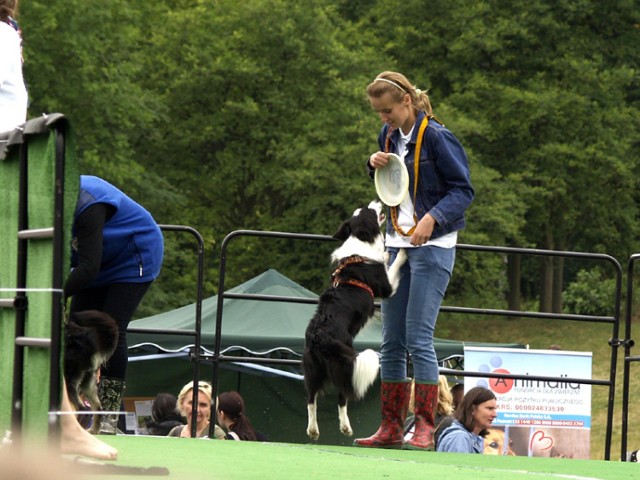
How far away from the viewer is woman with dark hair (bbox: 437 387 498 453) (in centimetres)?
689

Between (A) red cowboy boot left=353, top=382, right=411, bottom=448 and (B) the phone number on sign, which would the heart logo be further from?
(A) red cowboy boot left=353, top=382, right=411, bottom=448

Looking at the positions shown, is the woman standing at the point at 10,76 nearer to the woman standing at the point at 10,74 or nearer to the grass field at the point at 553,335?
the woman standing at the point at 10,74

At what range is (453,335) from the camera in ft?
101

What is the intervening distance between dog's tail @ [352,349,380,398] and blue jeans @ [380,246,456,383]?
5 centimetres

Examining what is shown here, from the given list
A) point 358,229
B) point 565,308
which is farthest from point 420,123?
point 565,308

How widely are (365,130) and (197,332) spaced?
21027 millimetres

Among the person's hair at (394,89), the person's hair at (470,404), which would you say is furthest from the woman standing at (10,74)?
the person's hair at (470,404)

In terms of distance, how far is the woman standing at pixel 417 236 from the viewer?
615 centimetres

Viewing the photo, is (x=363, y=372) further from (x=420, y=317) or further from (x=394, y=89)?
(x=394, y=89)

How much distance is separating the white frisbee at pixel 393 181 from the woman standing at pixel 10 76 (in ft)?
7.56

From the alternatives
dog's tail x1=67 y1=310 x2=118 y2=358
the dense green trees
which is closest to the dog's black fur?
dog's tail x1=67 y1=310 x2=118 y2=358

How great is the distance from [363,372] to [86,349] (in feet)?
6.20

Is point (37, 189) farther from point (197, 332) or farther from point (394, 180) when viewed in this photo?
point (197, 332)

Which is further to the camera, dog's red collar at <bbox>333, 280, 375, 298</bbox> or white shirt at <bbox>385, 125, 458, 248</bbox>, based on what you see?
dog's red collar at <bbox>333, 280, 375, 298</bbox>
